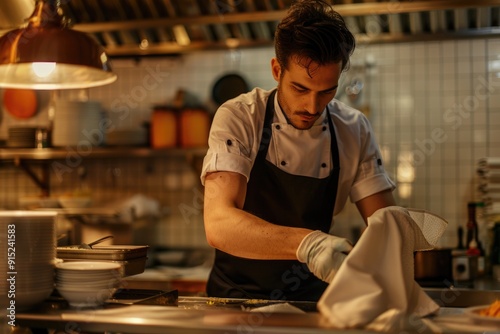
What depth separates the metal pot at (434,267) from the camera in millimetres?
3240

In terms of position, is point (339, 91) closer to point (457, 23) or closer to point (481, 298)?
point (457, 23)

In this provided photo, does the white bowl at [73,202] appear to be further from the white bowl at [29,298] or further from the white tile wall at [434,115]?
the white bowl at [29,298]

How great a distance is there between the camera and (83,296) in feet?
5.40

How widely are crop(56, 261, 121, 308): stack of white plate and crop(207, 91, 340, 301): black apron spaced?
0.86 metres

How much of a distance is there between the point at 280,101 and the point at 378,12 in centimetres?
137

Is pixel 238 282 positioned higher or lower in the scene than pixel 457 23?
lower

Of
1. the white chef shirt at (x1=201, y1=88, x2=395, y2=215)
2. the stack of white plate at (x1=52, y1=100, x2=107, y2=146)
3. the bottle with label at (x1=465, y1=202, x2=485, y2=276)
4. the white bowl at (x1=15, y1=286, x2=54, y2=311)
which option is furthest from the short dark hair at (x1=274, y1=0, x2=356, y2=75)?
the stack of white plate at (x1=52, y1=100, x2=107, y2=146)

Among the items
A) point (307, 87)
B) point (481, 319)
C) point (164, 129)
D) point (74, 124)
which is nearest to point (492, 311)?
point (481, 319)

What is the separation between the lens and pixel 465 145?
160 inches

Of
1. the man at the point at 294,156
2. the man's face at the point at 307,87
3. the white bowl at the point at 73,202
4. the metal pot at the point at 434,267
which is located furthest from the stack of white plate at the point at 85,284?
the white bowl at the point at 73,202

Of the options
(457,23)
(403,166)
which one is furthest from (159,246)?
(457,23)

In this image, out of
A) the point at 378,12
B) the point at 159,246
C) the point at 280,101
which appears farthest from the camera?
the point at 159,246

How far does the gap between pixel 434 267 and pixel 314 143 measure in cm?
118

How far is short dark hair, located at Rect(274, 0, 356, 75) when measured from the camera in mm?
2109
